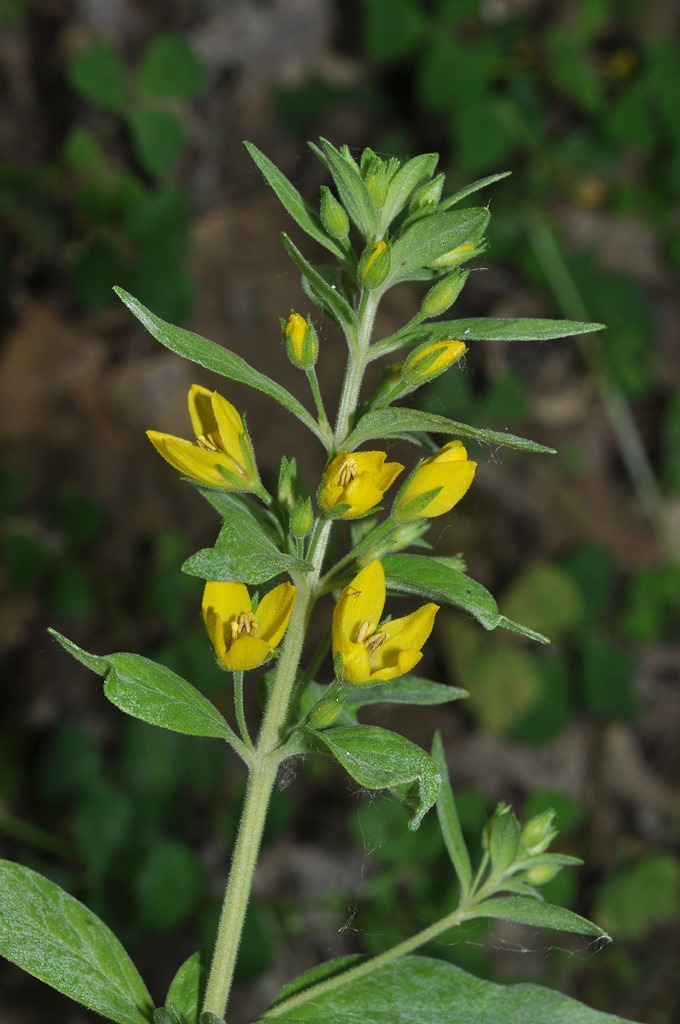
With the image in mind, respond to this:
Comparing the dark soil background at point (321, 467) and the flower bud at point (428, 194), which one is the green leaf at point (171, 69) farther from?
the flower bud at point (428, 194)

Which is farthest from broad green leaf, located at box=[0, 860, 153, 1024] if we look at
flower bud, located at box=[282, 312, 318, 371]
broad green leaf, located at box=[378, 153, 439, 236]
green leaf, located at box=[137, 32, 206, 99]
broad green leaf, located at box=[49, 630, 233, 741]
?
green leaf, located at box=[137, 32, 206, 99]

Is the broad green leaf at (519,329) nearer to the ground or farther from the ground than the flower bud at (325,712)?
farther from the ground

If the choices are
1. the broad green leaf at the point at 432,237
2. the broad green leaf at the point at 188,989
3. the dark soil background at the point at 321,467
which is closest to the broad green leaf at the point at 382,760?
the broad green leaf at the point at 188,989

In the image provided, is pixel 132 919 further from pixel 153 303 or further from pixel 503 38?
pixel 503 38

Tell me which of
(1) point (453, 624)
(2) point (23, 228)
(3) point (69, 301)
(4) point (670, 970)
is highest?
(2) point (23, 228)

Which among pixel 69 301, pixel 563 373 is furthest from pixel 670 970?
pixel 69 301

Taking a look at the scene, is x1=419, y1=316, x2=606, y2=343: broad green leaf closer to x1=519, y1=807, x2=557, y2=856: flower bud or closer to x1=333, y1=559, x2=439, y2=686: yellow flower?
x1=333, y1=559, x2=439, y2=686: yellow flower
